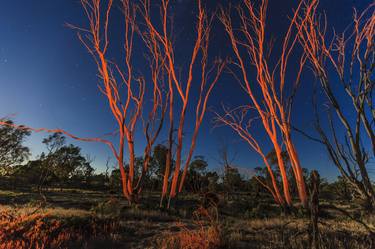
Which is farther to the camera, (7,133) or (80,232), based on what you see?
(7,133)

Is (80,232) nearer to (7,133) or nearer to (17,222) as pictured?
(17,222)

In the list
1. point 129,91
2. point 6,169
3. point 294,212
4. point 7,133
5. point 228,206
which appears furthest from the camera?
point 7,133

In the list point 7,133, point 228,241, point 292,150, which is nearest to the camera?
point 228,241

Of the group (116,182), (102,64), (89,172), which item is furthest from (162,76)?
(89,172)

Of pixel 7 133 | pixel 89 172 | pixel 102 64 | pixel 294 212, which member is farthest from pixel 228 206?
pixel 89 172

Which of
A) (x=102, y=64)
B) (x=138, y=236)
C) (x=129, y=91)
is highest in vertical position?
(x=102, y=64)

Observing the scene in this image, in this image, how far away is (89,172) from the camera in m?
43.7

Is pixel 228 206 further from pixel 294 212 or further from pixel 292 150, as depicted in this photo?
pixel 292 150

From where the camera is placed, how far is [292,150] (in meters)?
9.45

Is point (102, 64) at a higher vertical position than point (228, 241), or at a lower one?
higher

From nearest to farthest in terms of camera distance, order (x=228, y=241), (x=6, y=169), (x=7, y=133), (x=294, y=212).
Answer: (x=228, y=241) < (x=294, y=212) < (x=6, y=169) < (x=7, y=133)

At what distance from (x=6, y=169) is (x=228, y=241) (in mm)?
13967

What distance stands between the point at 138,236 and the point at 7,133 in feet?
55.5

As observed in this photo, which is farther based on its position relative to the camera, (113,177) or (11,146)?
(113,177)
